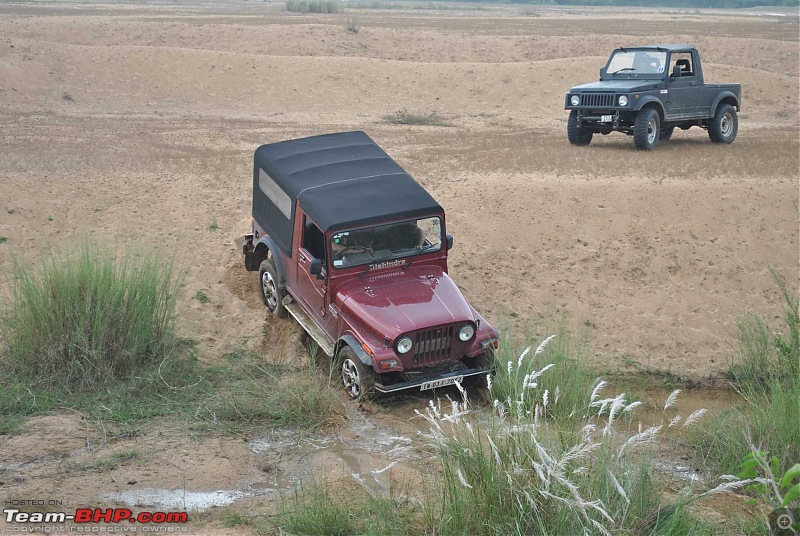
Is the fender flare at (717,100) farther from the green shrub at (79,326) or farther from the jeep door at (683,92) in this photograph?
the green shrub at (79,326)

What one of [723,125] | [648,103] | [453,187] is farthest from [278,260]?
[723,125]

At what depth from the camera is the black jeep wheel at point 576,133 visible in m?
17.7

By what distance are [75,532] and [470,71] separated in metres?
23.0

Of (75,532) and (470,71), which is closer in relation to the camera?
(75,532)

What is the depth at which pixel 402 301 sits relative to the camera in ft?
29.7

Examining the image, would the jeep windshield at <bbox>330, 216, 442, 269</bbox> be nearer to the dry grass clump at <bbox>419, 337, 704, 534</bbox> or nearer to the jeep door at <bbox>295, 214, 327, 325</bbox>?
the jeep door at <bbox>295, 214, 327, 325</bbox>

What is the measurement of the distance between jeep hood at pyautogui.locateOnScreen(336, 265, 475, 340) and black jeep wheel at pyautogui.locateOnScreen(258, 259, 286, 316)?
1.50 metres

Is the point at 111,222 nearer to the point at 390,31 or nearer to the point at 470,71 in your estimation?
the point at 470,71

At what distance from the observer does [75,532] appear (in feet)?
19.5

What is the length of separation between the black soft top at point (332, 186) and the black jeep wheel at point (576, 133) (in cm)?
735

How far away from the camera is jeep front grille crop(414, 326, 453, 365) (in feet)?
28.8

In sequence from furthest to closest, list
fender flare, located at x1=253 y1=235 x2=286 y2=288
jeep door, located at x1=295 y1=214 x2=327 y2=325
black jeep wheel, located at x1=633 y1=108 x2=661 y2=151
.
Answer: black jeep wheel, located at x1=633 y1=108 x2=661 y2=151 → fender flare, located at x1=253 y1=235 x2=286 y2=288 → jeep door, located at x1=295 y1=214 x2=327 y2=325

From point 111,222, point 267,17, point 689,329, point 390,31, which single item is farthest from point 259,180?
point 267,17

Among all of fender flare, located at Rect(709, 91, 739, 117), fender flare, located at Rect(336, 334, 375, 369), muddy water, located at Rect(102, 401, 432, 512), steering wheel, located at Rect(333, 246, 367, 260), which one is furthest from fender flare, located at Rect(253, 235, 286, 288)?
fender flare, located at Rect(709, 91, 739, 117)
